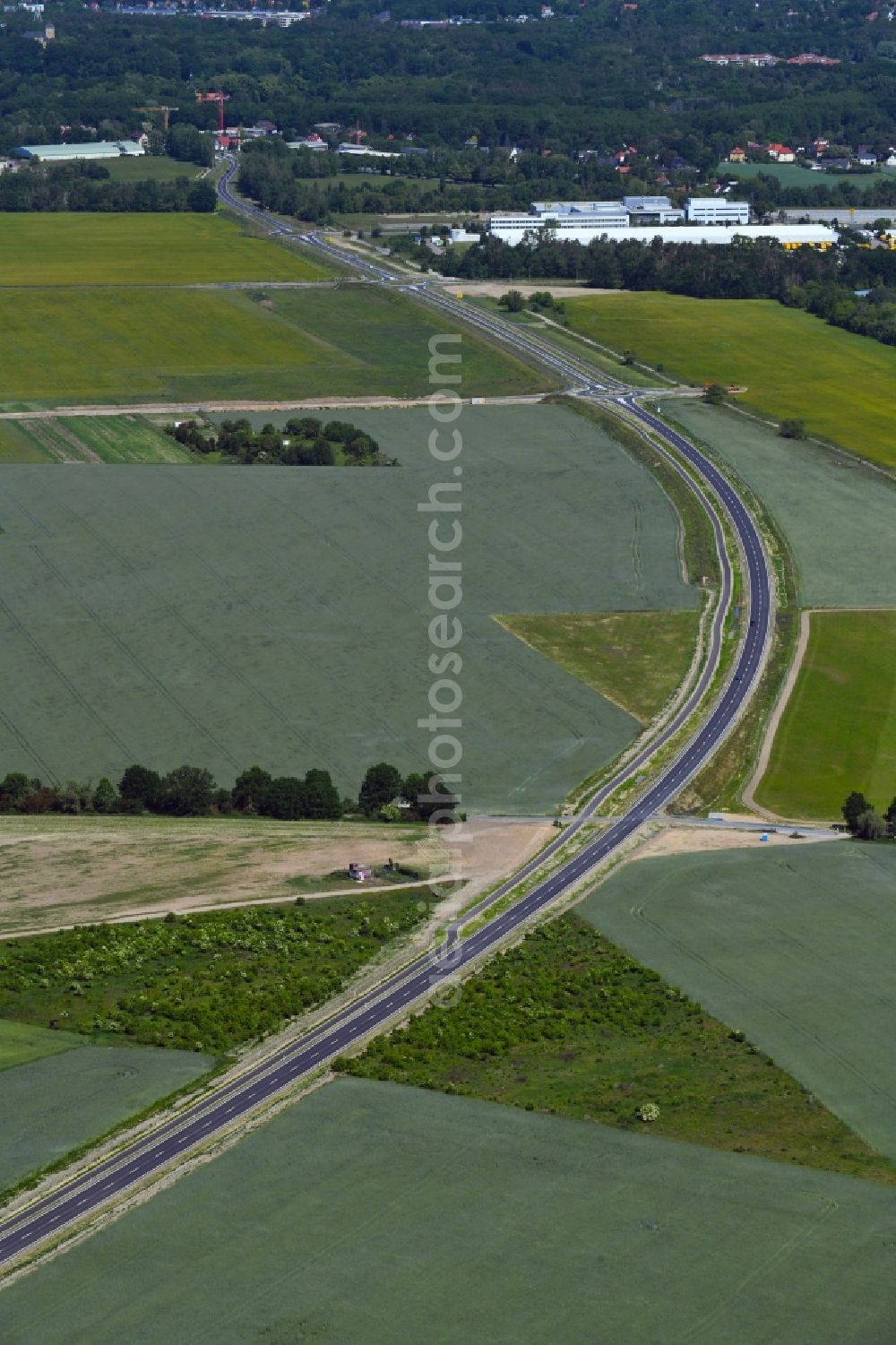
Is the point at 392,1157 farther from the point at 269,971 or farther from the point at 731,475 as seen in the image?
the point at 731,475

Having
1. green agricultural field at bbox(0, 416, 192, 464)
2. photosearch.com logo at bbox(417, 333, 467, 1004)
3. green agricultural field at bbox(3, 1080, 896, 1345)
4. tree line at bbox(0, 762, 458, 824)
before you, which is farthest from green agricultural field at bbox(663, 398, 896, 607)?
green agricultural field at bbox(3, 1080, 896, 1345)

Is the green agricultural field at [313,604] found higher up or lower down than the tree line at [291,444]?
lower down

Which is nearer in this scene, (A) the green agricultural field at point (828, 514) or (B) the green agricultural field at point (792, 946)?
(B) the green agricultural field at point (792, 946)

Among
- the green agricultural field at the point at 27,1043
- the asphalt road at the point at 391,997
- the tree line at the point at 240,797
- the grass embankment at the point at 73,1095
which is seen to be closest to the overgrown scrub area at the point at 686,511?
the asphalt road at the point at 391,997

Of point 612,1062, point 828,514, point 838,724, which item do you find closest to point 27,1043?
point 612,1062

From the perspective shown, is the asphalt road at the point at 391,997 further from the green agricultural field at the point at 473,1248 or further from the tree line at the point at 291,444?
the tree line at the point at 291,444

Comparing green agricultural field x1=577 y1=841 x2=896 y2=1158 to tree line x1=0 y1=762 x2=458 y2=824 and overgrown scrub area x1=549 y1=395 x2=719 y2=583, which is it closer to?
tree line x1=0 y1=762 x2=458 y2=824
